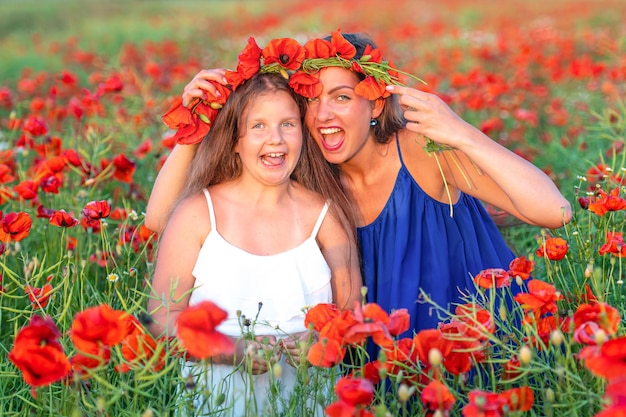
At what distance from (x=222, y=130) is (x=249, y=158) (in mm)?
142

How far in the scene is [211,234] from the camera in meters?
2.53

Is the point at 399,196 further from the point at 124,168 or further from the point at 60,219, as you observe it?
the point at 60,219

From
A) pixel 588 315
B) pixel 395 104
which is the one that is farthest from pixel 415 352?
pixel 395 104

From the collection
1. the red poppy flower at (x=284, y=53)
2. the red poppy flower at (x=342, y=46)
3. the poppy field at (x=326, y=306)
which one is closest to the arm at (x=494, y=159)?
the poppy field at (x=326, y=306)

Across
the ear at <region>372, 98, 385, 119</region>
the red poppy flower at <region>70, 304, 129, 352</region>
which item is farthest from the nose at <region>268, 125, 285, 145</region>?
the red poppy flower at <region>70, 304, 129, 352</region>

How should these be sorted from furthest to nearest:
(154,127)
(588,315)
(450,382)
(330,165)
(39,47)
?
(39,47), (154,127), (330,165), (450,382), (588,315)

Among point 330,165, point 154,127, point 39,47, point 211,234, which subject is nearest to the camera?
point 211,234

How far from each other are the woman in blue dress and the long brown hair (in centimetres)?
6

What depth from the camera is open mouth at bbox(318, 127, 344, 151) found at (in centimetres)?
278

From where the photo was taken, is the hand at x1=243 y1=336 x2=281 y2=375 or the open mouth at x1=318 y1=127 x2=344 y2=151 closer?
the hand at x1=243 y1=336 x2=281 y2=375

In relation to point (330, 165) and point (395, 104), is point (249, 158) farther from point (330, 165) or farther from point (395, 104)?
point (395, 104)

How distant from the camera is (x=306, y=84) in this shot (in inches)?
104

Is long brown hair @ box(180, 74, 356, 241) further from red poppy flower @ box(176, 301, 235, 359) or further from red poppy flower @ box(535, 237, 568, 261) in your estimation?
red poppy flower @ box(176, 301, 235, 359)

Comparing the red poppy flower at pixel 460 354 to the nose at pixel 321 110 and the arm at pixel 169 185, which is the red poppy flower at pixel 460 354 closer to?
the nose at pixel 321 110
